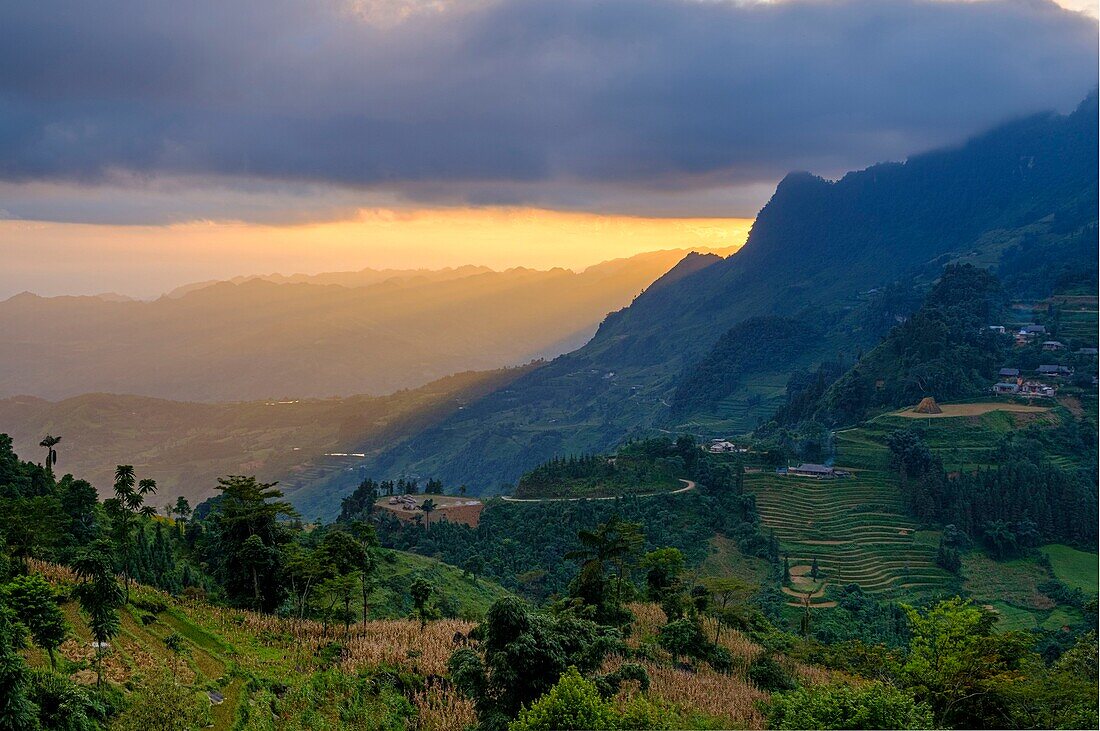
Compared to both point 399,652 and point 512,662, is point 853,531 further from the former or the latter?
point 512,662

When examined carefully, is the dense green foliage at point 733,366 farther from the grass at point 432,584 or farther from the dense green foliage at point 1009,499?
the grass at point 432,584

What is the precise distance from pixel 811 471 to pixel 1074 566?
28.3 m

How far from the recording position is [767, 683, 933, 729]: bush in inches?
768

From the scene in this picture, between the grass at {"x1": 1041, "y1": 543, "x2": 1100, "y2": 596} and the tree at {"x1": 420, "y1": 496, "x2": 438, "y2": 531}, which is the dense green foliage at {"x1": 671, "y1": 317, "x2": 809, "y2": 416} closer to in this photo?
the tree at {"x1": 420, "y1": 496, "x2": 438, "y2": 531}

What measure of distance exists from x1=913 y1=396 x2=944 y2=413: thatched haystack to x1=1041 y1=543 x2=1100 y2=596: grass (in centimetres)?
2830

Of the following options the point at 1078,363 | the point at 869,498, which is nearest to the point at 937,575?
the point at 869,498

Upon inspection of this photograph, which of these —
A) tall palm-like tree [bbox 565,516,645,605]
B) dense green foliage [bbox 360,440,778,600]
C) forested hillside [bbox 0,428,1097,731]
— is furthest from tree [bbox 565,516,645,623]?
dense green foliage [bbox 360,440,778,600]

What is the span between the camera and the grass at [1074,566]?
235ft

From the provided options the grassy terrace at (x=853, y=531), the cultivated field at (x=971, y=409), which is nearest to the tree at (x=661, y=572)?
the grassy terrace at (x=853, y=531)

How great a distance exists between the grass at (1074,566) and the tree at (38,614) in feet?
254

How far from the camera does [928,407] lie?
349ft

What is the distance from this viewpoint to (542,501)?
9081cm

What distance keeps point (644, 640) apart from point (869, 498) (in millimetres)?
63232

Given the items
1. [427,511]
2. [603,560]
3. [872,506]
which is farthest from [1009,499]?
[603,560]
